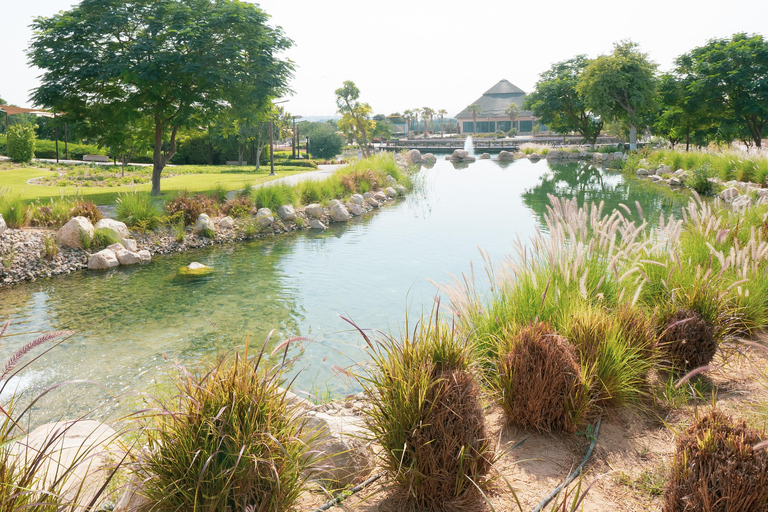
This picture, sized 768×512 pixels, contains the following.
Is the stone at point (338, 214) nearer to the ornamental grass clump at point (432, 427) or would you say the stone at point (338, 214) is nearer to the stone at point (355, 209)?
the stone at point (355, 209)

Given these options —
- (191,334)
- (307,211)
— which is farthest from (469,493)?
(307,211)

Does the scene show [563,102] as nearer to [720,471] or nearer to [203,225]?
[203,225]

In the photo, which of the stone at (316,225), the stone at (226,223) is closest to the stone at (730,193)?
the stone at (316,225)

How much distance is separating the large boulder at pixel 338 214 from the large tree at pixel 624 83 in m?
27.5

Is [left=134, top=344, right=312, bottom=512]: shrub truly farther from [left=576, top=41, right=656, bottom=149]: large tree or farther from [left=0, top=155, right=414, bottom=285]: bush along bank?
[left=576, top=41, right=656, bottom=149]: large tree

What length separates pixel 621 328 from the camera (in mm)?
3520

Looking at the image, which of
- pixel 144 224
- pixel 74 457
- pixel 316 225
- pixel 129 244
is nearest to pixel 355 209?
pixel 316 225

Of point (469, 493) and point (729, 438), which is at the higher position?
point (729, 438)

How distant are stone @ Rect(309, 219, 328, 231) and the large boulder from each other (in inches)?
40.2

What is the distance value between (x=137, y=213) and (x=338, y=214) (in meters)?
5.76

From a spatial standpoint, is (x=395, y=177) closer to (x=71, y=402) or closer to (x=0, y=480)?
(x=71, y=402)

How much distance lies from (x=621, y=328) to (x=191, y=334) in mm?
4924

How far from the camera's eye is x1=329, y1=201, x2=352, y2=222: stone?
604 inches

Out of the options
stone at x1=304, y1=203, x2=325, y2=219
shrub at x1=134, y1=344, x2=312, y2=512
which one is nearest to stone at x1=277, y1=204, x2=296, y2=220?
stone at x1=304, y1=203, x2=325, y2=219
